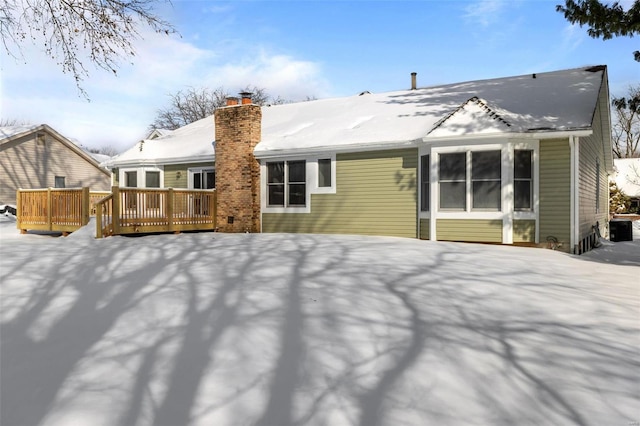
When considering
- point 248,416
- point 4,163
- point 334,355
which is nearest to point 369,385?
point 334,355

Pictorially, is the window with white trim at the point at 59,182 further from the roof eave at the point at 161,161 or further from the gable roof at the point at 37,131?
the roof eave at the point at 161,161

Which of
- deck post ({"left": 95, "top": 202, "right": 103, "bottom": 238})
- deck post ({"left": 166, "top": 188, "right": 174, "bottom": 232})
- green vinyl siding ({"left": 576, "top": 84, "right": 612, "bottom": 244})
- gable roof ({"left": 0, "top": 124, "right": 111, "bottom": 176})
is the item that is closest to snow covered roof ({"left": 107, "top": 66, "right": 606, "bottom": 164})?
green vinyl siding ({"left": 576, "top": 84, "right": 612, "bottom": 244})

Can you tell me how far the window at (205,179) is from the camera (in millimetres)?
16766

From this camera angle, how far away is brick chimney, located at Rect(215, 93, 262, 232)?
15172mm

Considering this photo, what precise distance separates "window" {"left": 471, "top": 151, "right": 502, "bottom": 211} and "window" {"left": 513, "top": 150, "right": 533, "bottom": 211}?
432mm

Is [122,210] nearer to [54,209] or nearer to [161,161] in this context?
[54,209]

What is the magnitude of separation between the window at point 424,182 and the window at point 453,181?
23.5 inches

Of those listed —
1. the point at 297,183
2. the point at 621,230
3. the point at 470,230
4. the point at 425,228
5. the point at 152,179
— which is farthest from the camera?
the point at 152,179

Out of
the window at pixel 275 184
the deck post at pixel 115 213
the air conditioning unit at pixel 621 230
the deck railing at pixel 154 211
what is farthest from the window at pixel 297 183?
the air conditioning unit at pixel 621 230

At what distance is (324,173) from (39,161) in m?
22.5

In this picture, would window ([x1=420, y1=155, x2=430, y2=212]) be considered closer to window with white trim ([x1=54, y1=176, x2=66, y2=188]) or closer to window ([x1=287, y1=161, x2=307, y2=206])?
window ([x1=287, y1=161, x2=307, y2=206])

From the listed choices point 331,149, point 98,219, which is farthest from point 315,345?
point 331,149

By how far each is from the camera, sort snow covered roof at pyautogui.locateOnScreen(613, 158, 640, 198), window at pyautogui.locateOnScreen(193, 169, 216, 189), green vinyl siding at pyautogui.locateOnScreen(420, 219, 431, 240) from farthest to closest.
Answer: snow covered roof at pyautogui.locateOnScreen(613, 158, 640, 198)
window at pyautogui.locateOnScreen(193, 169, 216, 189)
green vinyl siding at pyautogui.locateOnScreen(420, 219, 431, 240)

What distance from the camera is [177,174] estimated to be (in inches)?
693
